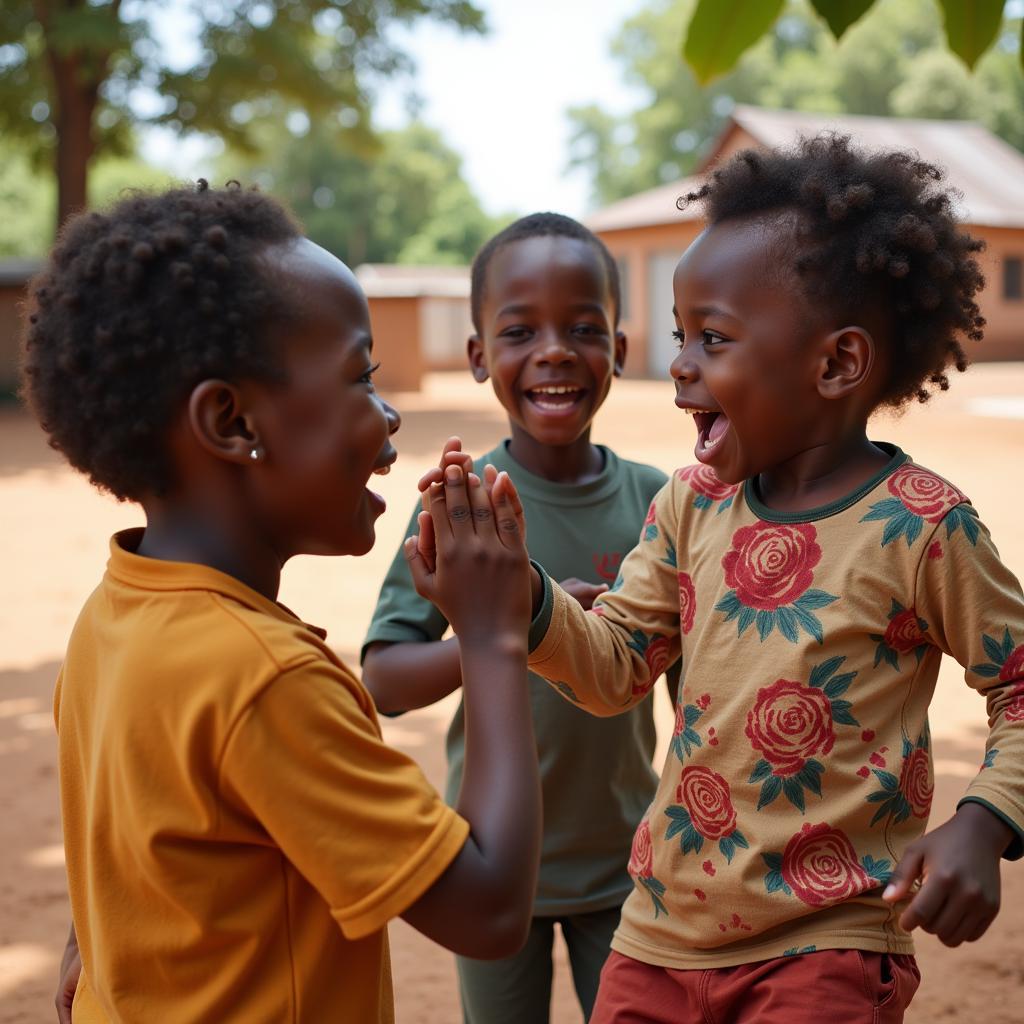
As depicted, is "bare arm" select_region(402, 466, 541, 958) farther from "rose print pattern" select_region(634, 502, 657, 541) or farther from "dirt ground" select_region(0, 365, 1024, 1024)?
"dirt ground" select_region(0, 365, 1024, 1024)

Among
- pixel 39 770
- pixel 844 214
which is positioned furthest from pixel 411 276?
pixel 844 214

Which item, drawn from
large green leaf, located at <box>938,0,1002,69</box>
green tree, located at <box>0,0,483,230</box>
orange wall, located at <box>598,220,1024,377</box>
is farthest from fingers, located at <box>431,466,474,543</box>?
orange wall, located at <box>598,220,1024,377</box>

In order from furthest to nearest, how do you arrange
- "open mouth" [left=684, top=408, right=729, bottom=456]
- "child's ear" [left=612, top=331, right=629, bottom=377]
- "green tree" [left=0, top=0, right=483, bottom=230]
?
"green tree" [left=0, top=0, right=483, bottom=230] → "child's ear" [left=612, top=331, right=629, bottom=377] → "open mouth" [left=684, top=408, right=729, bottom=456]

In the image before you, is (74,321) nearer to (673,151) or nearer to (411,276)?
(411,276)

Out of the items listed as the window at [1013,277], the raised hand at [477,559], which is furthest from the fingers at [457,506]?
the window at [1013,277]

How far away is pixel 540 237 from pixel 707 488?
90 centimetres

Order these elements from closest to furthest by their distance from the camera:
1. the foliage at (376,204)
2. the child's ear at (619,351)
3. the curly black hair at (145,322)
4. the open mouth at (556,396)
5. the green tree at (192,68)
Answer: the curly black hair at (145,322) → the open mouth at (556,396) → the child's ear at (619,351) → the green tree at (192,68) → the foliage at (376,204)

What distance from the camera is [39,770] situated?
5234 millimetres

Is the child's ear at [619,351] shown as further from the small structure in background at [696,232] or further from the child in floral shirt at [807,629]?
the small structure in background at [696,232]

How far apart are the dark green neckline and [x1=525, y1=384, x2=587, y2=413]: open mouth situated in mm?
749

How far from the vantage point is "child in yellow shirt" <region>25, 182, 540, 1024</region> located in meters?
1.34

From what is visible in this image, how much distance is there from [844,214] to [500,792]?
1.05 metres

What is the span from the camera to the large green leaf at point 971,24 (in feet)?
6.31

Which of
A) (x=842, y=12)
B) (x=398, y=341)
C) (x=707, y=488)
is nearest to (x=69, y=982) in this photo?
(x=707, y=488)
